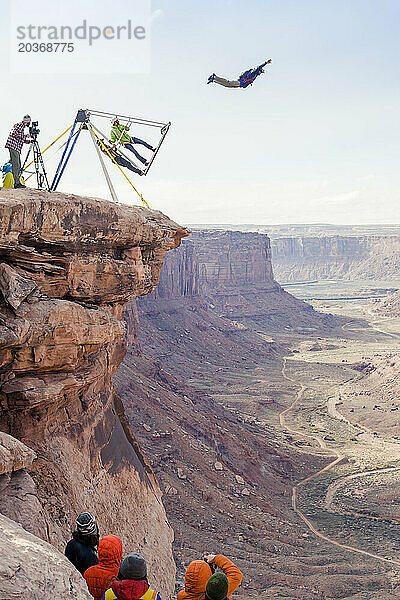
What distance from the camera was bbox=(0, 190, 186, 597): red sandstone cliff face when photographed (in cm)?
882

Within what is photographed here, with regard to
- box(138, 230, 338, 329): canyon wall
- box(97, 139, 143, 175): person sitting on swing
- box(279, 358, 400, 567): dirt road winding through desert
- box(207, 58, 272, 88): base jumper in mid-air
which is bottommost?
box(279, 358, 400, 567): dirt road winding through desert

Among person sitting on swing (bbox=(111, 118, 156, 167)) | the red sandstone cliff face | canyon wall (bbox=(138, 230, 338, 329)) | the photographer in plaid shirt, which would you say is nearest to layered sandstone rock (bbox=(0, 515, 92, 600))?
the red sandstone cliff face

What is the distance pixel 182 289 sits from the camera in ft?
214

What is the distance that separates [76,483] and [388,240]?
17856 centimetres

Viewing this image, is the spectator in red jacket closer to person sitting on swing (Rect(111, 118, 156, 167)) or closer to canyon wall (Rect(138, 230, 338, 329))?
person sitting on swing (Rect(111, 118, 156, 167))

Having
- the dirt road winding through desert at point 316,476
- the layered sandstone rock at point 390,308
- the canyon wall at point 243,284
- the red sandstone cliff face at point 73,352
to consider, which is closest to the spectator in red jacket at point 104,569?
the red sandstone cliff face at point 73,352

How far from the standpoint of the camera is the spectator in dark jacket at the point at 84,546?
646 cm

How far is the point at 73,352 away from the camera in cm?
→ 975

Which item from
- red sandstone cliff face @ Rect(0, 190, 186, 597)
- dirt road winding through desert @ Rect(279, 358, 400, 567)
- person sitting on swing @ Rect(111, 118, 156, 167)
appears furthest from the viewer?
dirt road winding through desert @ Rect(279, 358, 400, 567)

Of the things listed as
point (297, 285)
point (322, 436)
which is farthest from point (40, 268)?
point (297, 285)

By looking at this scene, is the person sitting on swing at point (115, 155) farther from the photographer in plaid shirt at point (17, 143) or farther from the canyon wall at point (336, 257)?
the canyon wall at point (336, 257)

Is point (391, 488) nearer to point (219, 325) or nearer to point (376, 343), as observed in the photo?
point (219, 325)

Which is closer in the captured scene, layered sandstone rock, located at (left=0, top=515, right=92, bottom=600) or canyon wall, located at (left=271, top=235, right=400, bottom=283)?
layered sandstone rock, located at (left=0, top=515, right=92, bottom=600)

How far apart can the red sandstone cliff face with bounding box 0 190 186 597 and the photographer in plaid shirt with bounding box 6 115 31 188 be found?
1578 millimetres
